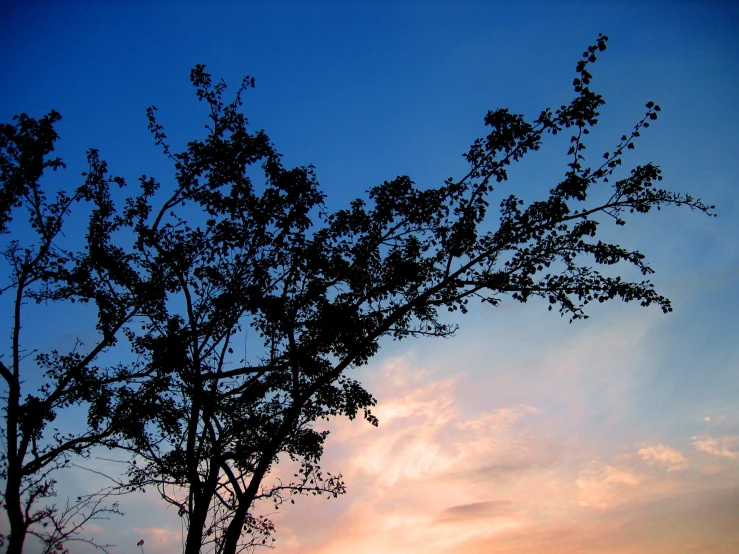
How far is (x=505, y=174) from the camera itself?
11602 mm

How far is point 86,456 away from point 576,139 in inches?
625

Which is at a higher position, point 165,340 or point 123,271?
point 123,271

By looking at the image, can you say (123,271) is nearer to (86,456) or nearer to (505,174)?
(86,456)

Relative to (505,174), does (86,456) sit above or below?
below

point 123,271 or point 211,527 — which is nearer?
point 211,527

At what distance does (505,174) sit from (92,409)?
13.5m

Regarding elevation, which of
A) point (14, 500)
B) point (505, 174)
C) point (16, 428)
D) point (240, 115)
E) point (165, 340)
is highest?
point (240, 115)

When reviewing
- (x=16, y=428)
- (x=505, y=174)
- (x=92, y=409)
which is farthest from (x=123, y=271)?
(x=505, y=174)

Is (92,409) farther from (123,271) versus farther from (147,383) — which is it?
(123,271)

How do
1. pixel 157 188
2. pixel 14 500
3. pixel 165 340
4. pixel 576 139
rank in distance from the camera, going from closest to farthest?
pixel 576 139, pixel 14 500, pixel 165 340, pixel 157 188

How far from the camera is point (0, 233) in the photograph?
14516 mm

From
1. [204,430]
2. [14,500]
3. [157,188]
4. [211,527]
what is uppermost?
[157,188]

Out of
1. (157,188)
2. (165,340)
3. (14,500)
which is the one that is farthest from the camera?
(157,188)

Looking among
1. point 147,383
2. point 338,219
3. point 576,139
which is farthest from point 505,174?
point 147,383
